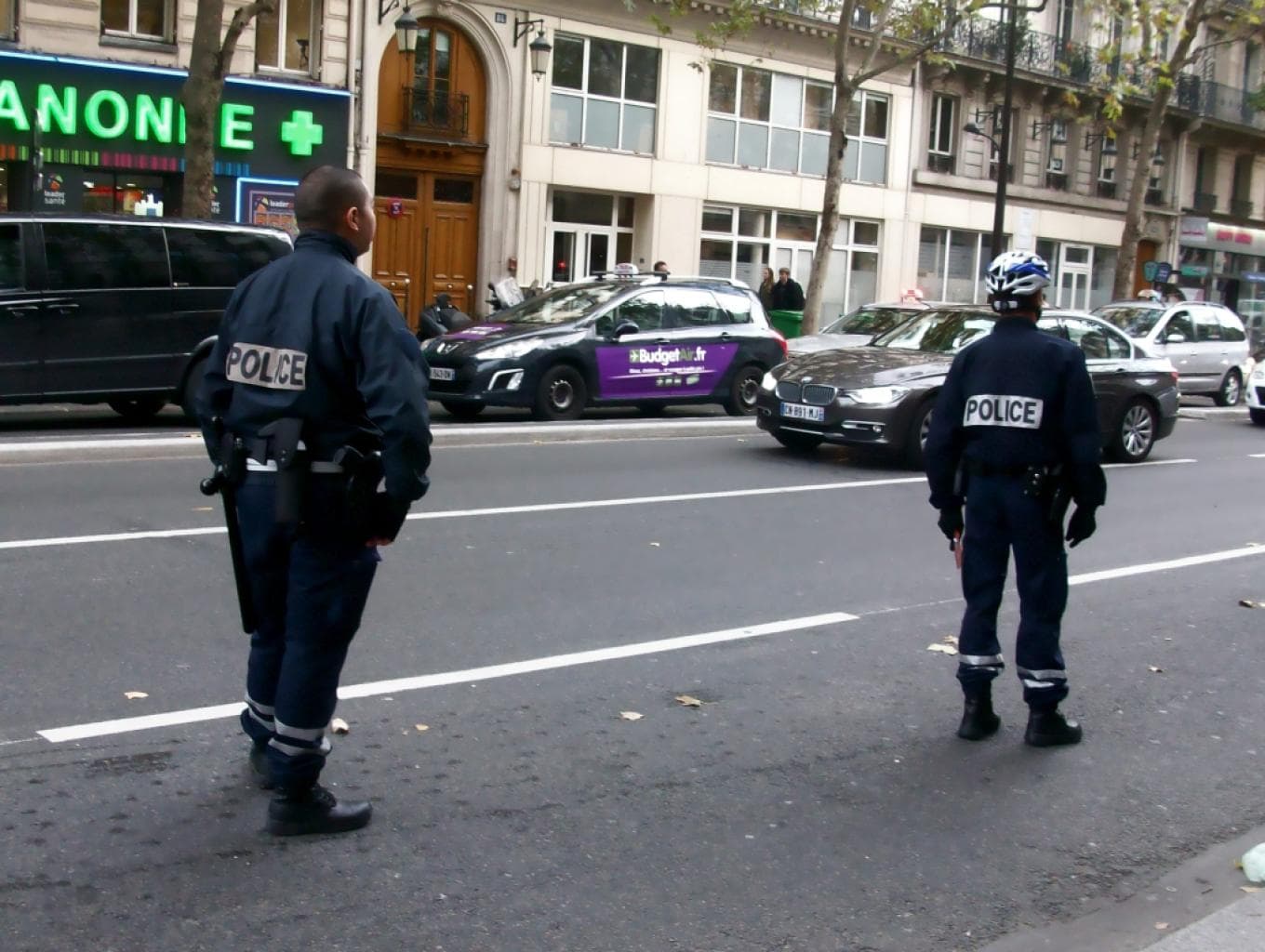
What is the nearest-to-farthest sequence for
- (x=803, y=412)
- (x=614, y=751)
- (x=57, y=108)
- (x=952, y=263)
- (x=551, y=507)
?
(x=614, y=751), (x=551, y=507), (x=803, y=412), (x=57, y=108), (x=952, y=263)

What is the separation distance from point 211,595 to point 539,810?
10.6 feet

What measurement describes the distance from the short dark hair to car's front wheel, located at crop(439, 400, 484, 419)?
12.5 metres

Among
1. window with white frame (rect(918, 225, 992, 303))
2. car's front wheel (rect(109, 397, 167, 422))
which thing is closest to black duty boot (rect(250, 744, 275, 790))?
car's front wheel (rect(109, 397, 167, 422))

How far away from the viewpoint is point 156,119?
79.9 ft

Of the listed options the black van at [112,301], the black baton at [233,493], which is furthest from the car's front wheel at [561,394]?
the black baton at [233,493]

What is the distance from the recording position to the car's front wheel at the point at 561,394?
16.9 meters

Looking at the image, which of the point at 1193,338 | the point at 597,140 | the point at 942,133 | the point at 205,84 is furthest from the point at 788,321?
the point at 205,84

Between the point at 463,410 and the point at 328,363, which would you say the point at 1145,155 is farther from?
the point at 328,363

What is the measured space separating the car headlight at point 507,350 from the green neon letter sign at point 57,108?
1017 centimetres

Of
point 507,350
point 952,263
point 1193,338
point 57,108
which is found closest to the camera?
point 507,350

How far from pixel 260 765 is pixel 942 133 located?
36248mm

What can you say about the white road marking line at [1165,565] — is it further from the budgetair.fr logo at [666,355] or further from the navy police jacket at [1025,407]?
the budgetair.fr logo at [666,355]

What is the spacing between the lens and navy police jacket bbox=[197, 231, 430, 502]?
4.25m

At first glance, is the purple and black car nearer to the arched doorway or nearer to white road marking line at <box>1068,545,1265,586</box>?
white road marking line at <box>1068,545,1265,586</box>
